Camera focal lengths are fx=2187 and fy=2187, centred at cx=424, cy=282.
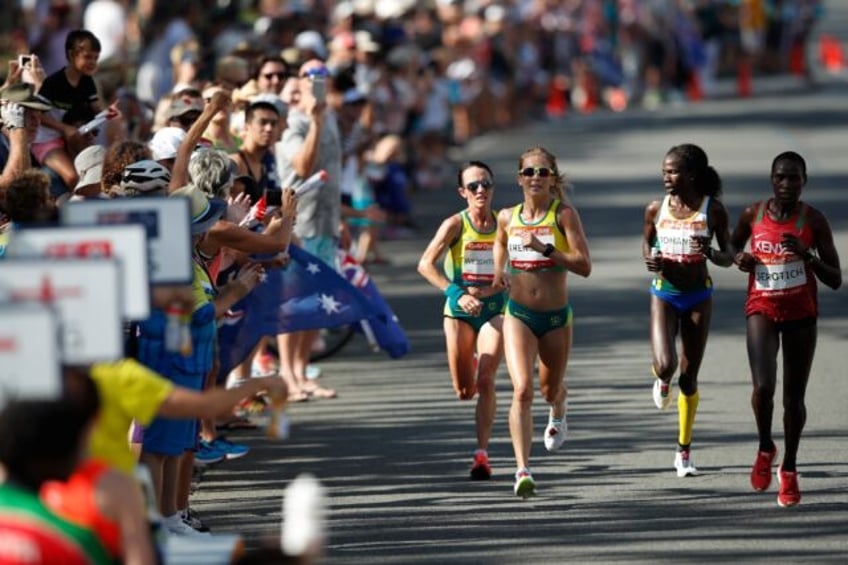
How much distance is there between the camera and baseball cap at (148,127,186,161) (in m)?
12.3

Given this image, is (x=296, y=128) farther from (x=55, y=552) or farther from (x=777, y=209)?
(x=55, y=552)

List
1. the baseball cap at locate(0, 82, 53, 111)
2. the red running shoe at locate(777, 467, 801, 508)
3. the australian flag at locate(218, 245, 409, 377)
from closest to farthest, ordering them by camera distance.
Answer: the red running shoe at locate(777, 467, 801, 508) < the baseball cap at locate(0, 82, 53, 111) < the australian flag at locate(218, 245, 409, 377)

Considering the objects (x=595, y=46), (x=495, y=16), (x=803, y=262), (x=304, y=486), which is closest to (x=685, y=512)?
(x=803, y=262)

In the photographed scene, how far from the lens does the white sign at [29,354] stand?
6.30 metres

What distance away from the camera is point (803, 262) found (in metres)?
11.2

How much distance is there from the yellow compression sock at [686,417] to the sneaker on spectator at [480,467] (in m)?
1.08

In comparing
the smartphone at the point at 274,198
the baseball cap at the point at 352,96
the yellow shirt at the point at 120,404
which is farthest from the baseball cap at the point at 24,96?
the baseball cap at the point at 352,96

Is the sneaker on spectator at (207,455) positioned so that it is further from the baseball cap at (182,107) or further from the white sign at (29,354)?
Result: the white sign at (29,354)

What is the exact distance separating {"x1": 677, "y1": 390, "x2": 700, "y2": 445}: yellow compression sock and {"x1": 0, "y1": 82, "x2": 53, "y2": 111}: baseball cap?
3918mm

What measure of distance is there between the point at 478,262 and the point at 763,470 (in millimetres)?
1986

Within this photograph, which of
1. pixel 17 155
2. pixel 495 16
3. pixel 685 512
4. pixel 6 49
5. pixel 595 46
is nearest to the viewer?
pixel 685 512

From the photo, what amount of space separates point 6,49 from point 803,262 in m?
8.69

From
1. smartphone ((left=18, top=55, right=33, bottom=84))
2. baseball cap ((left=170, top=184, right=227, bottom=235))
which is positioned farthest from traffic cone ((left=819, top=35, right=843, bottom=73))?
baseball cap ((left=170, top=184, right=227, bottom=235))

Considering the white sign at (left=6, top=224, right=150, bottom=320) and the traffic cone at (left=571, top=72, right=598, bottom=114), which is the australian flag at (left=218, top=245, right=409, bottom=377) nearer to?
the white sign at (left=6, top=224, right=150, bottom=320)
